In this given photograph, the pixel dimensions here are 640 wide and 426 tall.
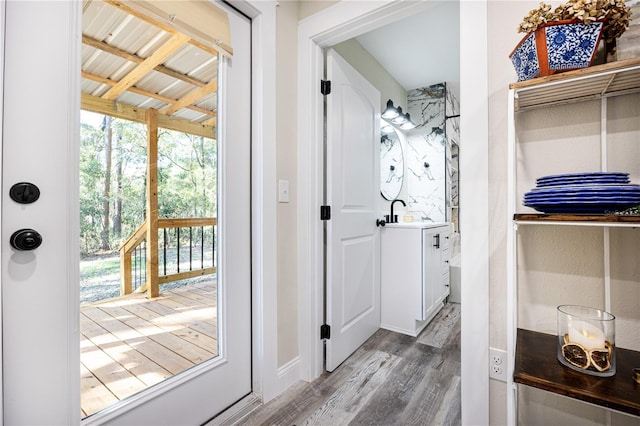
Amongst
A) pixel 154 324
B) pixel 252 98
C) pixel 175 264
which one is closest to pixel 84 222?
pixel 175 264

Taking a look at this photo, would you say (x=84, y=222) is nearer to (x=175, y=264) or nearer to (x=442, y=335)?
(x=175, y=264)

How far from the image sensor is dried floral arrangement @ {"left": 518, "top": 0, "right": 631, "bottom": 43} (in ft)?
2.67

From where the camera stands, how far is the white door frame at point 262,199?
1564 millimetres

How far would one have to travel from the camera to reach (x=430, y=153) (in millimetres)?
3711

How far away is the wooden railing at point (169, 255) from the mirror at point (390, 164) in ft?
6.85

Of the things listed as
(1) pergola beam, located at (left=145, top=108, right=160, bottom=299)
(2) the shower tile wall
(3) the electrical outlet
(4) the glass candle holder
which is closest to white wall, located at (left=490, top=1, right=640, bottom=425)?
(3) the electrical outlet

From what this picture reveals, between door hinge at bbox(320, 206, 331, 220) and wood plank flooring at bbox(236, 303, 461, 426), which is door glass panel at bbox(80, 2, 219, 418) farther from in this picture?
door hinge at bbox(320, 206, 331, 220)

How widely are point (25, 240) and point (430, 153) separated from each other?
3723 millimetres

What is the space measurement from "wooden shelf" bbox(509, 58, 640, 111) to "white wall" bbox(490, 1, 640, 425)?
0.04m

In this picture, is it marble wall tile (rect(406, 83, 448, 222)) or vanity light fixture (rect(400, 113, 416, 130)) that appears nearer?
vanity light fixture (rect(400, 113, 416, 130))

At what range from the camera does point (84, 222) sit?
40.7 inches

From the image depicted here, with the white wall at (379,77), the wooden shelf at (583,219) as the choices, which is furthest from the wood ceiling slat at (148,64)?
the wooden shelf at (583,219)

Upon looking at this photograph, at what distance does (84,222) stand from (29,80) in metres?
0.46

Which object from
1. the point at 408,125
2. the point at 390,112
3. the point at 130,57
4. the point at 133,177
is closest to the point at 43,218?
the point at 133,177
